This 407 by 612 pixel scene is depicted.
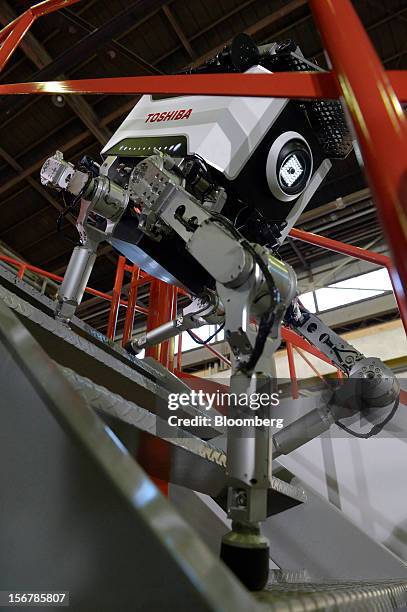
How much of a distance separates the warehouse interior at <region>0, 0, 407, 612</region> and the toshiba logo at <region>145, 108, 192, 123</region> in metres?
0.01

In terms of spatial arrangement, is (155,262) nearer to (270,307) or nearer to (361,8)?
(270,307)

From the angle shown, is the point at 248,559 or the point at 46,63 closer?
the point at 248,559

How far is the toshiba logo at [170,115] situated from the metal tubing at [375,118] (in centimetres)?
84

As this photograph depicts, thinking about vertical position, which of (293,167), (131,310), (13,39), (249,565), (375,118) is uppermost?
(13,39)

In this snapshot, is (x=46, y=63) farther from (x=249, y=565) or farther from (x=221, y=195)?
(x=249, y=565)

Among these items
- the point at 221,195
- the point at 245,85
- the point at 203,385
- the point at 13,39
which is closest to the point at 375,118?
the point at 245,85

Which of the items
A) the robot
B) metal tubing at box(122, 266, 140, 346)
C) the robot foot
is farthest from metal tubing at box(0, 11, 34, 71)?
the robot foot

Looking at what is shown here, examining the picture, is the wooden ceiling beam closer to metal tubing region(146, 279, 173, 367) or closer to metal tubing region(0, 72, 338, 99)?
metal tubing region(146, 279, 173, 367)

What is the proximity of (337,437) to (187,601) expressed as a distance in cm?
225

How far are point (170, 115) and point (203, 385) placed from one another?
201cm

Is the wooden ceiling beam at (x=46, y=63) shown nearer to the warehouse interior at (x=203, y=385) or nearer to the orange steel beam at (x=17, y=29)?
the warehouse interior at (x=203, y=385)

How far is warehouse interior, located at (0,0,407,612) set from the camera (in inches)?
17.8

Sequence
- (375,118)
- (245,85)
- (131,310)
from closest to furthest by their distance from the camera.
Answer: (375,118) → (245,85) → (131,310)

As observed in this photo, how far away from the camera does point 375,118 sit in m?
0.58
